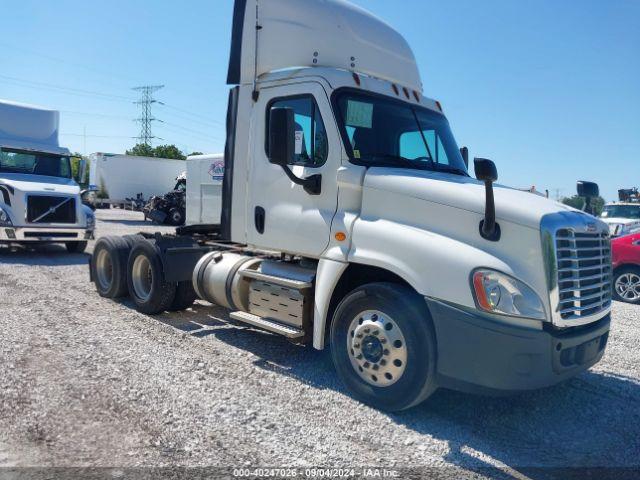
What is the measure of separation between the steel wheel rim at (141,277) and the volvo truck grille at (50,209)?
5994mm

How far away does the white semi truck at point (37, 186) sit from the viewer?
11.5 m

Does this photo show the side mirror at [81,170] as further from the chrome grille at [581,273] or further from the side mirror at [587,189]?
the chrome grille at [581,273]

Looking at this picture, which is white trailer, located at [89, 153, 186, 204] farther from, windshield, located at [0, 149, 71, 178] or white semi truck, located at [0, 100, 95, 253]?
windshield, located at [0, 149, 71, 178]

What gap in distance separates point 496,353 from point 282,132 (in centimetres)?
244

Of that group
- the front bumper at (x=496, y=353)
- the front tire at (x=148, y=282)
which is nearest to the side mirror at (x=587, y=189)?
the front bumper at (x=496, y=353)

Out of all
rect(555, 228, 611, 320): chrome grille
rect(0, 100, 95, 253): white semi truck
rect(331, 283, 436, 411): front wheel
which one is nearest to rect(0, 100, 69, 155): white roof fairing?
rect(0, 100, 95, 253): white semi truck

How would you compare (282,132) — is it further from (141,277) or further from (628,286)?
(628,286)

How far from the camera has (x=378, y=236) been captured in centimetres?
407

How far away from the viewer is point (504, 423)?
160 inches

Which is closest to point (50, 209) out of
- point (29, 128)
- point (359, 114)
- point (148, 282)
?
point (29, 128)

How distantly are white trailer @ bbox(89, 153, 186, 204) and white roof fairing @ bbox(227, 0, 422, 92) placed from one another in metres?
27.2

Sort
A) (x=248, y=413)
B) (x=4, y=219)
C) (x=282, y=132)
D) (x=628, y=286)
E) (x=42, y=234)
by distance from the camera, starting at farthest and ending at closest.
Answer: (x=42, y=234) < (x=4, y=219) < (x=628, y=286) < (x=282, y=132) < (x=248, y=413)

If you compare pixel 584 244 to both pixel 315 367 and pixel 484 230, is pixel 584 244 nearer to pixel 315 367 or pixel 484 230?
pixel 484 230

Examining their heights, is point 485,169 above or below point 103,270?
above
